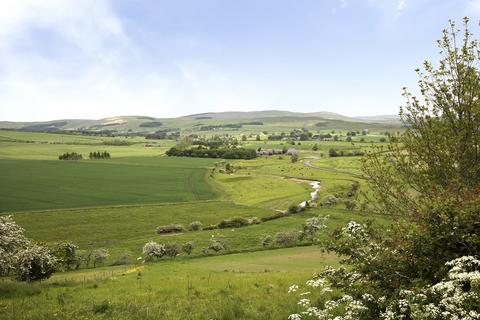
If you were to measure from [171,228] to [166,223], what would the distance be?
6724mm

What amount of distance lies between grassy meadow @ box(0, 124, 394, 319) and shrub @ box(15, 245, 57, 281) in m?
2.46

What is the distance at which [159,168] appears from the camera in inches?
6107

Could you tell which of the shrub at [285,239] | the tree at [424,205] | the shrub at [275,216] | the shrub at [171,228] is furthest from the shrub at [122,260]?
the tree at [424,205]

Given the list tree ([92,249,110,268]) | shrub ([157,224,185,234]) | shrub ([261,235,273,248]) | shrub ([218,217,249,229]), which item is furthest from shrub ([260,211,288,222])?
tree ([92,249,110,268])

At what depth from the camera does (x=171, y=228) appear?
227ft

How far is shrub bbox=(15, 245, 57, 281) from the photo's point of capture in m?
32.6

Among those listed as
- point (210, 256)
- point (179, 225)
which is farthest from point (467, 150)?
point (179, 225)

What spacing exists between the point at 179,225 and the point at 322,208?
3315 cm

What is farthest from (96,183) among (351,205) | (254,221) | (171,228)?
(351,205)

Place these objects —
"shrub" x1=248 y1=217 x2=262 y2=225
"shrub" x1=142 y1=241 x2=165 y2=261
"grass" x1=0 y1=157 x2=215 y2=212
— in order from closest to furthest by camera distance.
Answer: "shrub" x1=142 y1=241 x2=165 y2=261 → "shrub" x1=248 y1=217 x2=262 y2=225 → "grass" x1=0 y1=157 x2=215 y2=212

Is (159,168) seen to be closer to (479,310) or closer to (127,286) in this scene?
(127,286)

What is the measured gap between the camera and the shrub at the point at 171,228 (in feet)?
224

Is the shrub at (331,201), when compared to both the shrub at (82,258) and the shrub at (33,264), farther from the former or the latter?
the shrub at (33,264)

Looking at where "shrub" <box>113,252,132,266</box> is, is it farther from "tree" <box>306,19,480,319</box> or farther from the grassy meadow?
"tree" <box>306,19,480,319</box>
